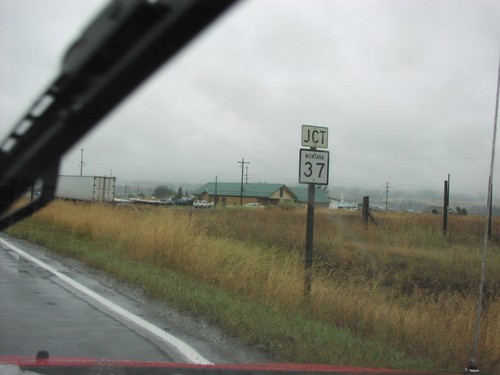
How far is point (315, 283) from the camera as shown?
9305mm

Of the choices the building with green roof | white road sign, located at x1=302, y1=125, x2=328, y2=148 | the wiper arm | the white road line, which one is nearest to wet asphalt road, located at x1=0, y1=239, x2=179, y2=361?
the white road line

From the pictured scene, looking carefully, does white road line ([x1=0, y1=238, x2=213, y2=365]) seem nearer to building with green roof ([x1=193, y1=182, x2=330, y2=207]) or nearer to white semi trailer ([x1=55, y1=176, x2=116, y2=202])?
white semi trailer ([x1=55, y1=176, x2=116, y2=202])

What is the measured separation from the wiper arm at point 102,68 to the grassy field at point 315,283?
2.99 meters

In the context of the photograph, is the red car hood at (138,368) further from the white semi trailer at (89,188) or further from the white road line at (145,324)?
the white semi trailer at (89,188)

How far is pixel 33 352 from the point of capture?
5.22 metres

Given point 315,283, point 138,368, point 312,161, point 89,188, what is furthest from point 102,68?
point 89,188

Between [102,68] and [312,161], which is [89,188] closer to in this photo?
[312,161]

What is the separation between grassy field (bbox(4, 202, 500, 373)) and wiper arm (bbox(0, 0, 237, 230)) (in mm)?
2990

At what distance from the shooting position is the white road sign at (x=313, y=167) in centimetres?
855

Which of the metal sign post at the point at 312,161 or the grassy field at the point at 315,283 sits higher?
the metal sign post at the point at 312,161

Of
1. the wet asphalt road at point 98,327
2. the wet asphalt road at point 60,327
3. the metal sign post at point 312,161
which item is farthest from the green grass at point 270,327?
the metal sign post at point 312,161

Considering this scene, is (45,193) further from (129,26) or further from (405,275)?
(405,275)

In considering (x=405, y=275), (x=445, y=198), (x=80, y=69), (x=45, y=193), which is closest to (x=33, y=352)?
(x=45, y=193)

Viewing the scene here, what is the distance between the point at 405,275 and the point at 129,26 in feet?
37.6
